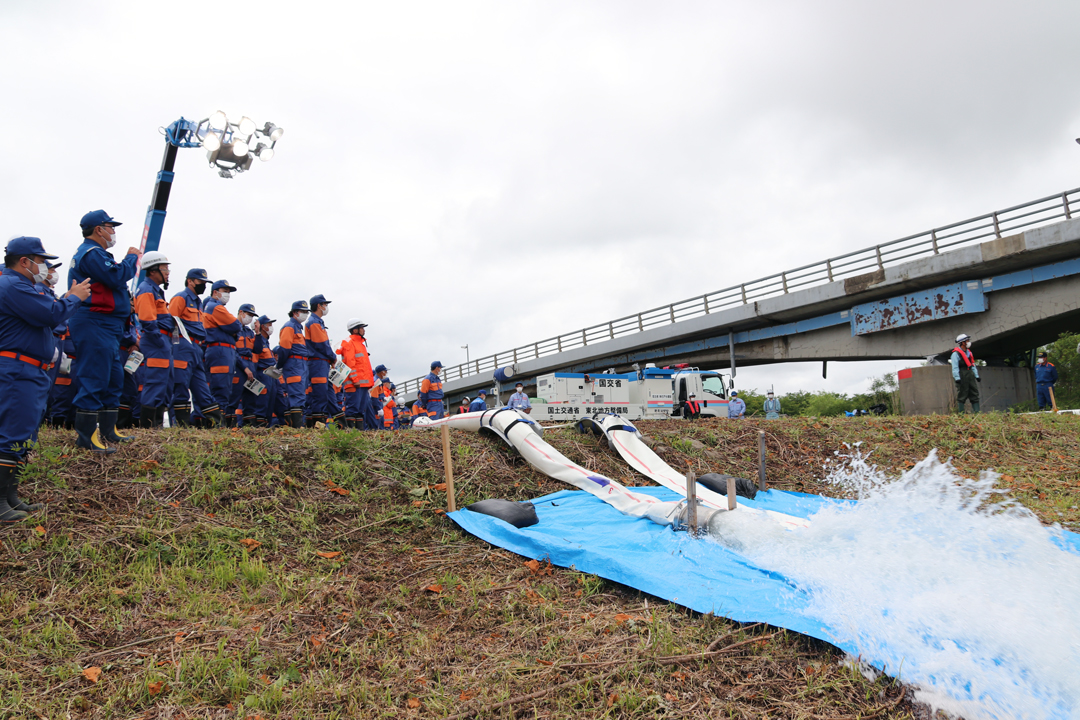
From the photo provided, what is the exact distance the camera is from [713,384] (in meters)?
22.9

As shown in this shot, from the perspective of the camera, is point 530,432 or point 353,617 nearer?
point 353,617

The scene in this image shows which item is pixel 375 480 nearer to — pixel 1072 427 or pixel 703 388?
pixel 1072 427

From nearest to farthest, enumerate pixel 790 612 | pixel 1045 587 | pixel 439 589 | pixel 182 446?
pixel 790 612
pixel 1045 587
pixel 439 589
pixel 182 446

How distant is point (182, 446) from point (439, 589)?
346 cm

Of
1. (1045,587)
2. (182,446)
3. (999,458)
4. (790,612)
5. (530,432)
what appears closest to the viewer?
(790,612)

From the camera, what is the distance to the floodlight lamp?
1110 cm

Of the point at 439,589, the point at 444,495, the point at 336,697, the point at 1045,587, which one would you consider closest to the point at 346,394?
the point at 444,495

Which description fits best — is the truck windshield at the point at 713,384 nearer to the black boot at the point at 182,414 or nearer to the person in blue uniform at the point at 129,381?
the black boot at the point at 182,414

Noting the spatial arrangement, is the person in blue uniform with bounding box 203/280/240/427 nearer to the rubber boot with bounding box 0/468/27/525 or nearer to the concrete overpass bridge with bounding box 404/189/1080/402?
the rubber boot with bounding box 0/468/27/525

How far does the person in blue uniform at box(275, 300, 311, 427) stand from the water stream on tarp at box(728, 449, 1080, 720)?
810 centimetres

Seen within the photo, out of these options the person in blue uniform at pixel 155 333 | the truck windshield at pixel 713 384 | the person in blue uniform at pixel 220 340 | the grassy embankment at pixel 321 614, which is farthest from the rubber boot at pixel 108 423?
the truck windshield at pixel 713 384

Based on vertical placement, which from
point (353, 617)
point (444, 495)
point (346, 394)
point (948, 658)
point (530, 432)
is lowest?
point (948, 658)

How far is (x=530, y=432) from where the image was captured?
7629 mm

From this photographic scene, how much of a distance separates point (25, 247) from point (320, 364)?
19.2 ft
